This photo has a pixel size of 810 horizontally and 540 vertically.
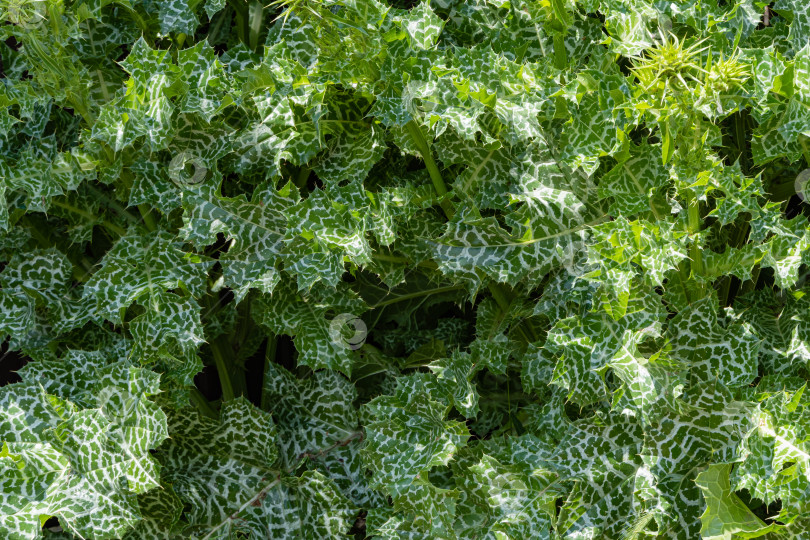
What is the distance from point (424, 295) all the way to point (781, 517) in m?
0.85

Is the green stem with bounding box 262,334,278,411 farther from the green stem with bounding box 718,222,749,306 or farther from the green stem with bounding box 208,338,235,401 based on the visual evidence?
the green stem with bounding box 718,222,749,306

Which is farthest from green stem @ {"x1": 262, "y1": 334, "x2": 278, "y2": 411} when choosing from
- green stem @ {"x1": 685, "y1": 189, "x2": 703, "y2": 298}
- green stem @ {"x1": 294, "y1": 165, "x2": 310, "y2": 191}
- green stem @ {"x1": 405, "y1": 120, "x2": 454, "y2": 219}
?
green stem @ {"x1": 685, "y1": 189, "x2": 703, "y2": 298}

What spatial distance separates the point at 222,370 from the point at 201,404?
0.10 meters

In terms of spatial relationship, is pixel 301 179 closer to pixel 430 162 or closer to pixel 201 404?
pixel 430 162

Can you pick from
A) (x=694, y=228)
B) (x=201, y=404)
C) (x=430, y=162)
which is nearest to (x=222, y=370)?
(x=201, y=404)

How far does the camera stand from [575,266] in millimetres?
1640

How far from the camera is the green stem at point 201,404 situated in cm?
195

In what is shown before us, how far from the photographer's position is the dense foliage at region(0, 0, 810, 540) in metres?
1.53

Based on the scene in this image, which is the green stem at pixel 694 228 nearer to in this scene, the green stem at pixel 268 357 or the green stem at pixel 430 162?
the green stem at pixel 430 162

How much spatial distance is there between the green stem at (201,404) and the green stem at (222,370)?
5 centimetres

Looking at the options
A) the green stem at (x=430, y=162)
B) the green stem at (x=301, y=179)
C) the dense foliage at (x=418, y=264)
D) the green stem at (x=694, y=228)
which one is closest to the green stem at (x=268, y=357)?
the dense foliage at (x=418, y=264)

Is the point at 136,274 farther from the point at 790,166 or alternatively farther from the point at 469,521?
the point at 790,166

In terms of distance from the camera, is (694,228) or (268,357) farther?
(268,357)

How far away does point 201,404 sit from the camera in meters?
1.97
